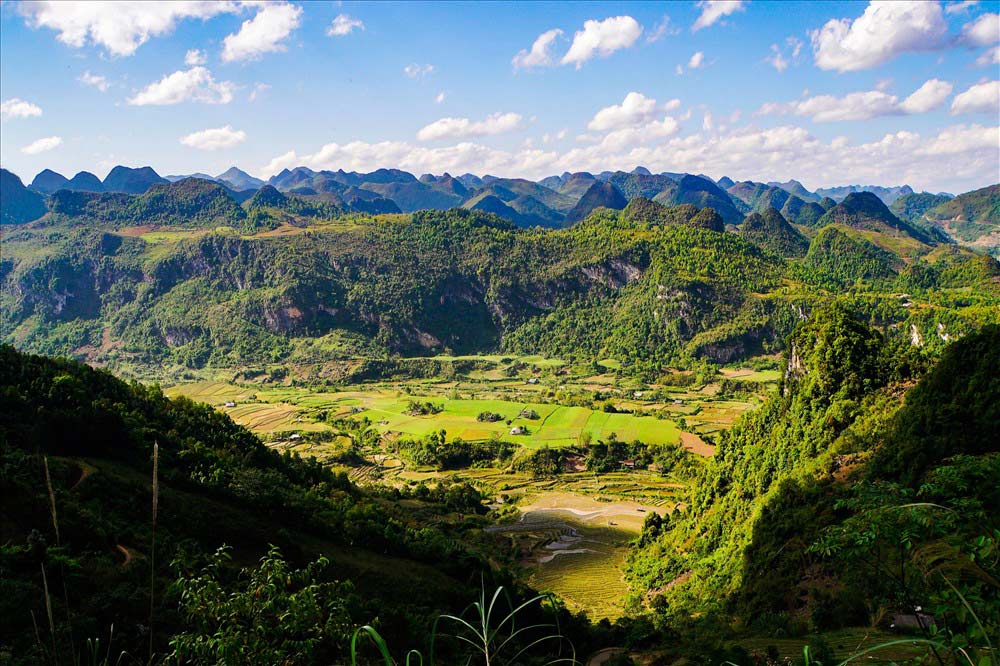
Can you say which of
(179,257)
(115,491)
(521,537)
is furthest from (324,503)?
(179,257)

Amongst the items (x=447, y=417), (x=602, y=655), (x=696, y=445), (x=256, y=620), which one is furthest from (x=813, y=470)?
(x=447, y=417)

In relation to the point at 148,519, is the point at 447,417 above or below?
below

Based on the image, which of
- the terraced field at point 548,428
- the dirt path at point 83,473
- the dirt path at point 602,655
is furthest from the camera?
the terraced field at point 548,428

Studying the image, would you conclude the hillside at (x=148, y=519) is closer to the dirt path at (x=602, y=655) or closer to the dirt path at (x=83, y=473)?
the dirt path at (x=83, y=473)

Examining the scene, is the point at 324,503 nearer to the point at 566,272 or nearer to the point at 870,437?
the point at 870,437

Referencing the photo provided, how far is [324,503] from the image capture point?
117 feet

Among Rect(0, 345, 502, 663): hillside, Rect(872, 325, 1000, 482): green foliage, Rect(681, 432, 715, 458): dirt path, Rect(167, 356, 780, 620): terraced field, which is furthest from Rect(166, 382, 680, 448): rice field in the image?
Rect(872, 325, 1000, 482): green foliage

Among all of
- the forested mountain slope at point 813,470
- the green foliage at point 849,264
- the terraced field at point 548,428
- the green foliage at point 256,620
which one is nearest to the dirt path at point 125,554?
the green foliage at point 256,620

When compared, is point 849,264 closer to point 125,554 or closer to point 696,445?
point 696,445

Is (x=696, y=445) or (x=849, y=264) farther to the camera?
(x=849, y=264)

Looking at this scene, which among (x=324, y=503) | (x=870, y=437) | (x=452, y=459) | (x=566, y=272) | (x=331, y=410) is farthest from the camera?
(x=566, y=272)

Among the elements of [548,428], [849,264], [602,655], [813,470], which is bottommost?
[548,428]

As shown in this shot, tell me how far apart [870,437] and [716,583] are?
1148cm

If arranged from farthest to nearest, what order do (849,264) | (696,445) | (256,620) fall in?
1. (849,264)
2. (696,445)
3. (256,620)
